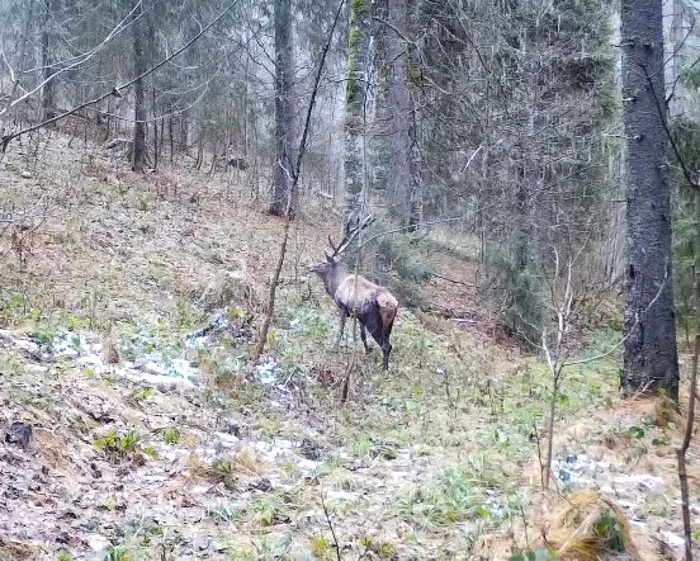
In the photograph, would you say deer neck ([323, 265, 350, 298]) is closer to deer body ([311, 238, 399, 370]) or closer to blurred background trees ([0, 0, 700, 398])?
deer body ([311, 238, 399, 370])

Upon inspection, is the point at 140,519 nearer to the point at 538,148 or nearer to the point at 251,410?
the point at 251,410

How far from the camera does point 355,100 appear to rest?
11898 millimetres

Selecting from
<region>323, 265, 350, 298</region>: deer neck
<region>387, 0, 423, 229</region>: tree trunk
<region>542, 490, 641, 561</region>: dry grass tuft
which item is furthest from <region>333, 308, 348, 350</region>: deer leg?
<region>542, 490, 641, 561</region>: dry grass tuft

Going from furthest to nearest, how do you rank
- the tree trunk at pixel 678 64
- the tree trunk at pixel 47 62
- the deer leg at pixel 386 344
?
the tree trunk at pixel 47 62 < the tree trunk at pixel 678 64 < the deer leg at pixel 386 344

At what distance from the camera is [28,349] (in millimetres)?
7082

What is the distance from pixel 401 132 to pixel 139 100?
607 cm

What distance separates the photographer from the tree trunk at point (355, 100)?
38.8 feet

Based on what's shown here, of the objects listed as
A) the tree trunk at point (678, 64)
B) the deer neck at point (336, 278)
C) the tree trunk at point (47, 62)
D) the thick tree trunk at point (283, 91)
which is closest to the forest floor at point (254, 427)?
the deer neck at point (336, 278)

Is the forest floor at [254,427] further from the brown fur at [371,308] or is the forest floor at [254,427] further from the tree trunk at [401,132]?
the tree trunk at [401,132]

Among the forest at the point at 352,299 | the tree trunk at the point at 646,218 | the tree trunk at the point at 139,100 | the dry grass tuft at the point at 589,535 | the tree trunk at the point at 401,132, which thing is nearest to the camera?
the dry grass tuft at the point at 589,535

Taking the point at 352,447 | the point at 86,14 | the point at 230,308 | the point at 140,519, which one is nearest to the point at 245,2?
the point at 86,14

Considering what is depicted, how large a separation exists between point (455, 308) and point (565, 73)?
672cm

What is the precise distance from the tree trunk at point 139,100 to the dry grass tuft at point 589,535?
14.2 meters

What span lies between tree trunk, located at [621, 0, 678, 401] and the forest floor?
552 millimetres
